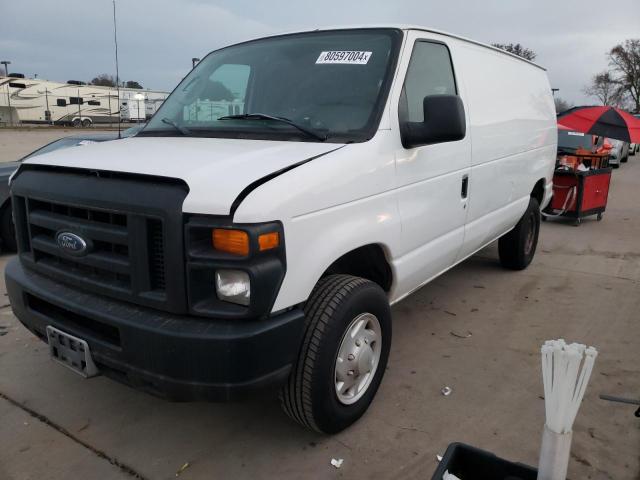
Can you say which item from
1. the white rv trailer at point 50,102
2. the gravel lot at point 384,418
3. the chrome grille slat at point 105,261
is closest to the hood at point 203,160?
the chrome grille slat at point 105,261

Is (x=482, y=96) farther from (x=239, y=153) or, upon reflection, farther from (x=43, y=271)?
(x=43, y=271)

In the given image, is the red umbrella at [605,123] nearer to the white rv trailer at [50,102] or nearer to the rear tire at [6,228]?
the rear tire at [6,228]

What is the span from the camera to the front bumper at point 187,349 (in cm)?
212

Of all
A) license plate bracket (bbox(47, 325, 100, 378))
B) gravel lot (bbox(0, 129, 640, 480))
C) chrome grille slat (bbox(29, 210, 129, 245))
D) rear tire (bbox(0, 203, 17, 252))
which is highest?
chrome grille slat (bbox(29, 210, 129, 245))

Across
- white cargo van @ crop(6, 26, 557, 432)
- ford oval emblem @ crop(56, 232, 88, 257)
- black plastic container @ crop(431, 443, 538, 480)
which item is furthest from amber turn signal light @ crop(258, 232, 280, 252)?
black plastic container @ crop(431, 443, 538, 480)

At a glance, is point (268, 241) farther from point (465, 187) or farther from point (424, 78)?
point (465, 187)

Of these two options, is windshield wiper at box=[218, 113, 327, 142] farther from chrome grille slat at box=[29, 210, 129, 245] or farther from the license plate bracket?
the license plate bracket

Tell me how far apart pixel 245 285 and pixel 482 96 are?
9.21ft

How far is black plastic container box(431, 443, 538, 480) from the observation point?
1.84 m

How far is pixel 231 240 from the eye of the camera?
2105 mm

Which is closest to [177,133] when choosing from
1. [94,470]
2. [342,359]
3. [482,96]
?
[342,359]

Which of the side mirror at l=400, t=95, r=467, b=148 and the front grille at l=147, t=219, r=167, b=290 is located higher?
the side mirror at l=400, t=95, r=467, b=148

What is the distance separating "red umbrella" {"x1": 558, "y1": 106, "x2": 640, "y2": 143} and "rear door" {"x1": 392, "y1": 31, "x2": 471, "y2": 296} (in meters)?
5.40

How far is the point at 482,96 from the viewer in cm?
406
